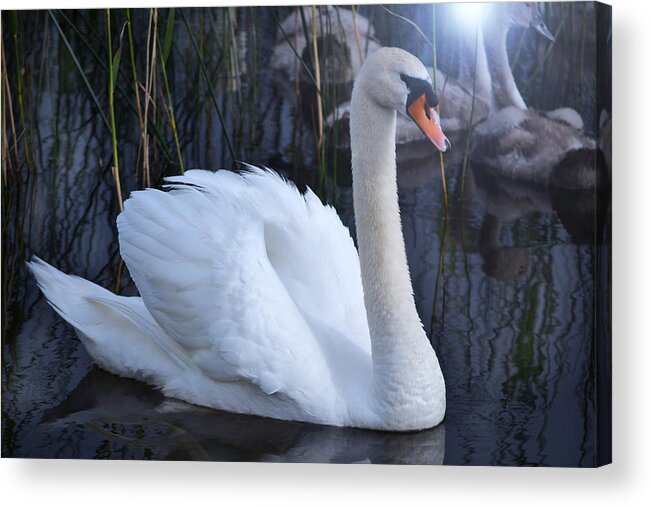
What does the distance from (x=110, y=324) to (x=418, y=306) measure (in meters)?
1.24

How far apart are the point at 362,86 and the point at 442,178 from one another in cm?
56

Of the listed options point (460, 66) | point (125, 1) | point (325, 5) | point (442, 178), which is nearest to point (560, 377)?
point (442, 178)

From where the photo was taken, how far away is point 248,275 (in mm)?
5578

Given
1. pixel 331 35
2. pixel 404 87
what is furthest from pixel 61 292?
pixel 404 87

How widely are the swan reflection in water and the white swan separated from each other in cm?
5

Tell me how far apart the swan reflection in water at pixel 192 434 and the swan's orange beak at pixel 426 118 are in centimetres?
115

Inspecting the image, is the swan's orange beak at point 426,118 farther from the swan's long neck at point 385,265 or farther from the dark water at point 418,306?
the dark water at point 418,306

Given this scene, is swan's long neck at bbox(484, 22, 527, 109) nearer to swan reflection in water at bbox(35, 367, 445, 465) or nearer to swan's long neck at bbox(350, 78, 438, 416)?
swan's long neck at bbox(350, 78, 438, 416)

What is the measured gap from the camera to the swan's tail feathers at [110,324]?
595 cm

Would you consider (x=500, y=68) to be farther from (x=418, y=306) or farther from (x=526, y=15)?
(x=418, y=306)

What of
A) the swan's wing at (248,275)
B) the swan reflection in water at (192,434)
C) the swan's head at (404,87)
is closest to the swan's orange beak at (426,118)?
the swan's head at (404,87)

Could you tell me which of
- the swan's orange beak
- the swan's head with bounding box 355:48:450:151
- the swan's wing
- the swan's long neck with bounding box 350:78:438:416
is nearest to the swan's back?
the swan's wing

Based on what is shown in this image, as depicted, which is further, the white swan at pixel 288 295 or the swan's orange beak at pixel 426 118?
the white swan at pixel 288 295

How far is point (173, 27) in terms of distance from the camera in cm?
587
